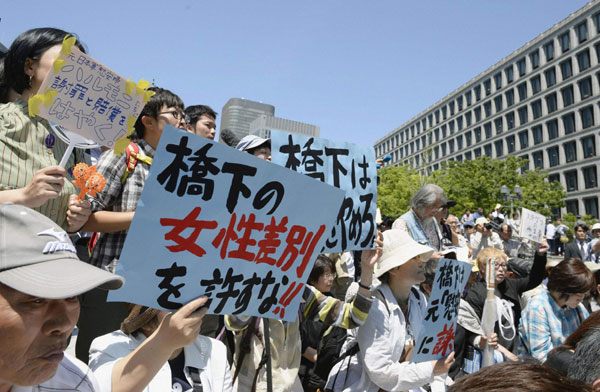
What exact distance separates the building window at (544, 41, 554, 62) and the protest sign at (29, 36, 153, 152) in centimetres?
6064

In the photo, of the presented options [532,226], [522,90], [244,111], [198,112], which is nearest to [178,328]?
[198,112]

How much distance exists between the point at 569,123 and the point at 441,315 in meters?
55.2

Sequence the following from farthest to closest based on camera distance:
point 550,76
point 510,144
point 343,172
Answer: point 510,144, point 550,76, point 343,172

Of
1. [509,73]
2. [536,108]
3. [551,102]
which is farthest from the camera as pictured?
[509,73]

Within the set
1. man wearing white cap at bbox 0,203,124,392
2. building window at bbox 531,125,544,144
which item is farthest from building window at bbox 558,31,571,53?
man wearing white cap at bbox 0,203,124,392

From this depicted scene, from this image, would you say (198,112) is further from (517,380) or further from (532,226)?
(532,226)

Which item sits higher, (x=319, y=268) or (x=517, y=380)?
(x=319, y=268)

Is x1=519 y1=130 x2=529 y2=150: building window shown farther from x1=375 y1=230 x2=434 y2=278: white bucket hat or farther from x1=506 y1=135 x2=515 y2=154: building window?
x1=375 y1=230 x2=434 y2=278: white bucket hat

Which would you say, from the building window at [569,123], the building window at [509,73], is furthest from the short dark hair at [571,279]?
the building window at [509,73]

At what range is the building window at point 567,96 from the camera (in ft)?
160

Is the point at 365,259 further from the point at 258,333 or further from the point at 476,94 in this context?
the point at 476,94

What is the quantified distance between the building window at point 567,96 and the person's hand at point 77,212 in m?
56.8

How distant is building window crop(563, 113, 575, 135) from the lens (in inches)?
1902

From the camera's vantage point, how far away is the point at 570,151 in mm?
48938
